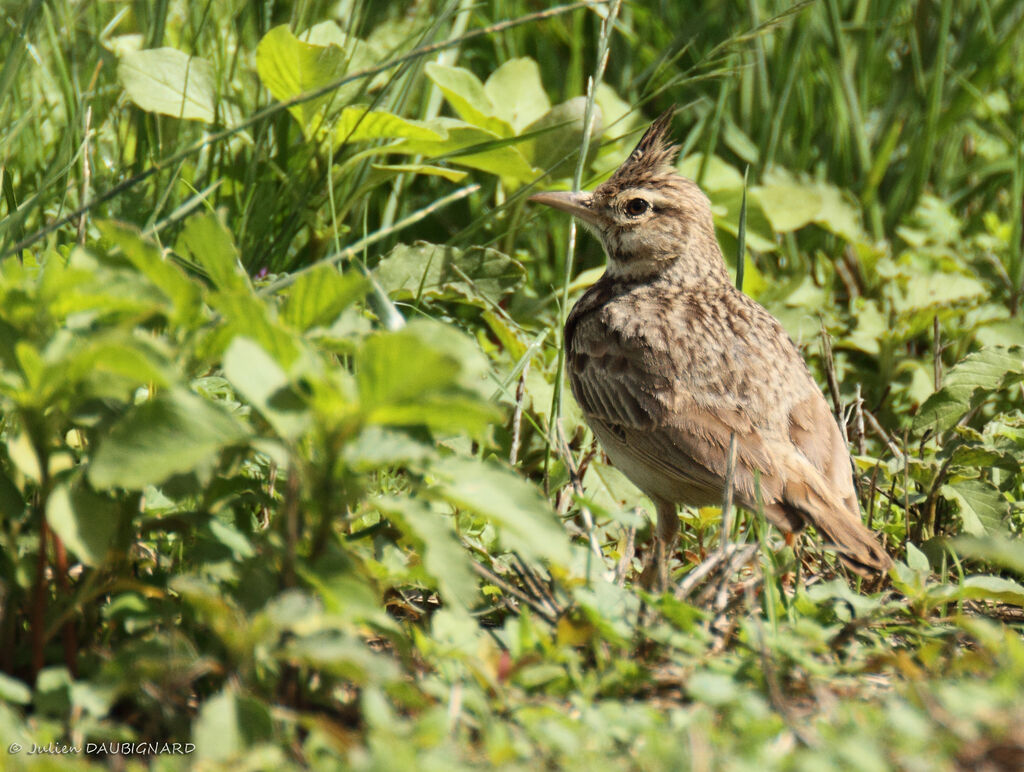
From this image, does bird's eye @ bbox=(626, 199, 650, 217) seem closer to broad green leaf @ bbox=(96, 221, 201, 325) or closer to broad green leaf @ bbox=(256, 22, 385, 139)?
broad green leaf @ bbox=(256, 22, 385, 139)

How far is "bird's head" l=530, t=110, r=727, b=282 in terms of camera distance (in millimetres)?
4398

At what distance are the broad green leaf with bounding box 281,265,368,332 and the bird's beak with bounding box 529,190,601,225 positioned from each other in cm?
234

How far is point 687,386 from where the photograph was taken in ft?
11.9

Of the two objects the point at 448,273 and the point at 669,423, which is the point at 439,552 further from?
the point at 448,273

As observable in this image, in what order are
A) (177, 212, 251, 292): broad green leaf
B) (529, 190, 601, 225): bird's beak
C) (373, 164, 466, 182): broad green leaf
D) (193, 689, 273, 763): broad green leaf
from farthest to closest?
1. (529, 190, 601, 225): bird's beak
2. (373, 164, 466, 182): broad green leaf
3. (177, 212, 251, 292): broad green leaf
4. (193, 689, 273, 763): broad green leaf

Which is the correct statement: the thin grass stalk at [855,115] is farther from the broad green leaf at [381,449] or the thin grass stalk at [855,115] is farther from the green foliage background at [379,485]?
the broad green leaf at [381,449]

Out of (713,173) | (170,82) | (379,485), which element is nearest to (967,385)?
(379,485)

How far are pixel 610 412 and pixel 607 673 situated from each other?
1609 mm

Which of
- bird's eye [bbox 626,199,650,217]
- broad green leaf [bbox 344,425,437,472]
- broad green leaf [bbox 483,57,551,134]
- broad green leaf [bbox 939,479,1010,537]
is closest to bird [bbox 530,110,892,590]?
bird's eye [bbox 626,199,650,217]

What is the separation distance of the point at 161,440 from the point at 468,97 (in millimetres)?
2932

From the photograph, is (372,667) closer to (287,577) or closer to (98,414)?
(287,577)

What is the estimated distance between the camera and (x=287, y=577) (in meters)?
2.00

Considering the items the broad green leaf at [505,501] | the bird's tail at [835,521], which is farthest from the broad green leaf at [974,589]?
the broad green leaf at [505,501]

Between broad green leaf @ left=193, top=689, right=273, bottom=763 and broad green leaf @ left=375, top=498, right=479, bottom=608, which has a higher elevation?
broad green leaf @ left=375, top=498, right=479, bottom=608
